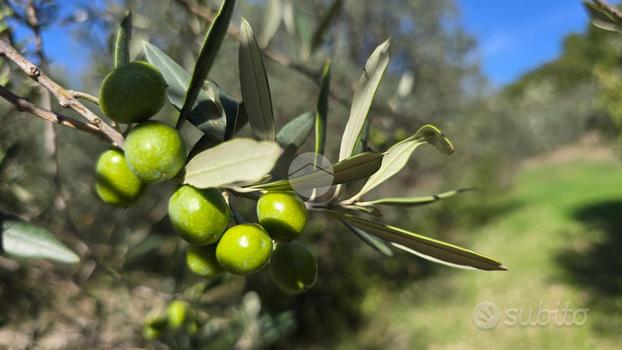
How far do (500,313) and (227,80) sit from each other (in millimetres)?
4194

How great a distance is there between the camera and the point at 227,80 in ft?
15.2

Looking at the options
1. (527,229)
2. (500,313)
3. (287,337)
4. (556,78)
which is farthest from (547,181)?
(556,78)

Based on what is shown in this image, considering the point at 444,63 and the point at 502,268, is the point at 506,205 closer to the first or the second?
the point at 444,63

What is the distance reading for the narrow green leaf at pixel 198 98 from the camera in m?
0.54

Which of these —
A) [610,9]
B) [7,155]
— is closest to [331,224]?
[7,155]

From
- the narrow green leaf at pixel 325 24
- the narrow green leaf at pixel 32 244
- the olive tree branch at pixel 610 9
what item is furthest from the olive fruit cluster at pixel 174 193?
the narrow green leaf at pixel 325 24

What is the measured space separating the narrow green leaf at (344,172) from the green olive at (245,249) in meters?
0.07

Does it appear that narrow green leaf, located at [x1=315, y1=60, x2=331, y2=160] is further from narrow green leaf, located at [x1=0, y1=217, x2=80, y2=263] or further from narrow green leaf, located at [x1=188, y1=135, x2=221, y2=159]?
narrow green leaf, located at [x1=0, y1=217, x2=80, y2=263]

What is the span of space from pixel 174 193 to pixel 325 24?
879 mm

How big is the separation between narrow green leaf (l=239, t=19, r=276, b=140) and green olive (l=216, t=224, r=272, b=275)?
12 centimetres

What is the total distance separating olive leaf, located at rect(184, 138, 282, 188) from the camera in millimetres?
385

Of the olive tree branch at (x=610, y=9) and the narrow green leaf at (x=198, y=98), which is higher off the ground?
the olive tree branch at (x=610, y=9)
